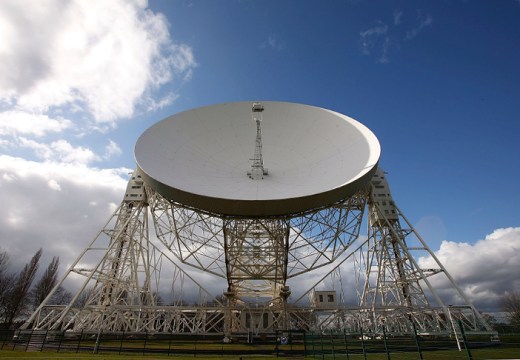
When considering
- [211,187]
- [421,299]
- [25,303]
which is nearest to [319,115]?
[211,187]

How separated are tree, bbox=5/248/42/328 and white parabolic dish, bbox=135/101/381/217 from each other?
4478 centimetres

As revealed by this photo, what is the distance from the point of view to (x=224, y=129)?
2809 cm

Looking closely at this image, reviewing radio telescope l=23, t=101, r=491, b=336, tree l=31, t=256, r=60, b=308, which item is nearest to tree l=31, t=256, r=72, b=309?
tree l=31, t=256, r=60, b=308

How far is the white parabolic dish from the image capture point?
21.5m

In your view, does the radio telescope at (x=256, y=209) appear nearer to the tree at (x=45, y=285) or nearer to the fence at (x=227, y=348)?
the fence at (x=227, y=348)

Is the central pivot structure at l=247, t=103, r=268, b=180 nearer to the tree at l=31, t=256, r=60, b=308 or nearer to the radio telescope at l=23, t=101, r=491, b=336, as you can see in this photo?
the radio telescope at l=23, t=101, r=491, b=336

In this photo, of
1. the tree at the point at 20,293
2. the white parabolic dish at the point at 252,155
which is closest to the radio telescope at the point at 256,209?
the white parabolic dish at the point at 252,155

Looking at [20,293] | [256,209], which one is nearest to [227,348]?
[256,209]

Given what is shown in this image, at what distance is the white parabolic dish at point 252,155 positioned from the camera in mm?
21500

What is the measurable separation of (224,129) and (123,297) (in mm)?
18398

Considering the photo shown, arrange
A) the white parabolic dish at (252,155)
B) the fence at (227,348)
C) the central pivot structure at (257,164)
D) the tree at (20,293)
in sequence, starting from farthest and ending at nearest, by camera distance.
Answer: the tree at (20,293) < the central pivot structure at (257,164) < the white parabolic dish at (252,155) < the fence at (227,348)

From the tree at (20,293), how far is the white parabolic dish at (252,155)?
4478 cm

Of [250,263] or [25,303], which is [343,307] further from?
[25,303]

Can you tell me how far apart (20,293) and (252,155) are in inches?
1931
